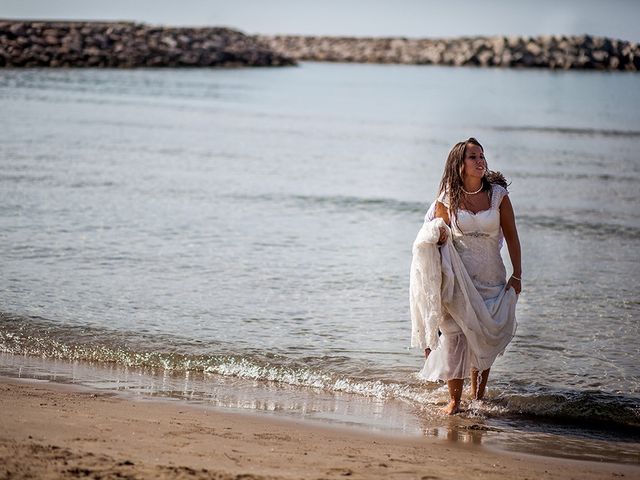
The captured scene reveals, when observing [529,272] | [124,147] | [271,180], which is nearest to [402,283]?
[529,272]

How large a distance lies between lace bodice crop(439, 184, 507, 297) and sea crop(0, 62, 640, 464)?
96 centimetres

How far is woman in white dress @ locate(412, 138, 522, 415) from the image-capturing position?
7.05 meters

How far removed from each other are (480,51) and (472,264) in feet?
306

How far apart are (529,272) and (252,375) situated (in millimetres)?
5052

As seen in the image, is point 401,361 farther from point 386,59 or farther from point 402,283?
point 386,59

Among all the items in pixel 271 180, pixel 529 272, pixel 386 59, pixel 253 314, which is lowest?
pixel 253 314

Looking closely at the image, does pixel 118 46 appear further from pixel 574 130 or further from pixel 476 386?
pixel 476 386

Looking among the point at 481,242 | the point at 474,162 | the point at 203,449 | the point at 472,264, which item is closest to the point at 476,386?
the point at 472,264

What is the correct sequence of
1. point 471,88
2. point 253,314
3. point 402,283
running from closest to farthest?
point 253,314 < point 402,283 < point 471,88

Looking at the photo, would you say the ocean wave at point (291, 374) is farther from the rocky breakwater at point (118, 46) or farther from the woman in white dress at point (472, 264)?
the rocky breakwater at point (118, 46)

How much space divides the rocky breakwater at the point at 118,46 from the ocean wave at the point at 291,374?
54.4 metres

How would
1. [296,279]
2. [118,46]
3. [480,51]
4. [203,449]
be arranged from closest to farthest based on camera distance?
[203,449] → [296,279] → [118,46] → [480,51]

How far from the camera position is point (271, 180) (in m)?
19.7

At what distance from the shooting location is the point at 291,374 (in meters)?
8.13
